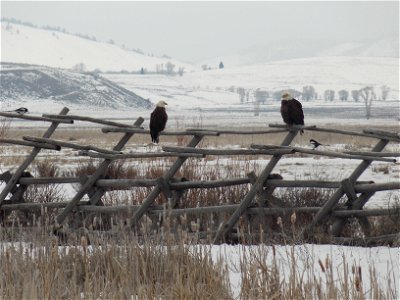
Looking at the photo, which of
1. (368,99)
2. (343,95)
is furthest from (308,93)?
(368,99)

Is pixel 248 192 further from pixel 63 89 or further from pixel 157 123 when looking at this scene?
pixel 63 89

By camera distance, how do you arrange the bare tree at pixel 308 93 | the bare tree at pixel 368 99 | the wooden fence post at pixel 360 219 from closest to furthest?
the wooden fence post at pixel 360 219 → the bare tree at pixel 368 99 → the bare tree at pixel 308 93

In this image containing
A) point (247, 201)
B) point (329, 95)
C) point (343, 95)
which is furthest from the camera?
point (343, 95)

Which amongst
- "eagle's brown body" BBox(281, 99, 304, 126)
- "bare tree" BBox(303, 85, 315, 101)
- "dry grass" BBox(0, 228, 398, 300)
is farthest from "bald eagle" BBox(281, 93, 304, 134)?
"bare tree" BBox(303, 85, 315, 101)

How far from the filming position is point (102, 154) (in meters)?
8.92

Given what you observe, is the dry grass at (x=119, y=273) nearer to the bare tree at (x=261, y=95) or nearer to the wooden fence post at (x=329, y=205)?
the wooden fence post at (x=329, y=205)

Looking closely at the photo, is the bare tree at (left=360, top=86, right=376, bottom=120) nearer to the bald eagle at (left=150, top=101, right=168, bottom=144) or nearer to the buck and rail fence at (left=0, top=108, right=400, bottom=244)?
the bald eagle at (left=150, top=101, right=168, bottom=144)

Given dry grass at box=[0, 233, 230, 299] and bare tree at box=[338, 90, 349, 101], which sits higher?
dry grass at box=[0, 233, 230, 299]

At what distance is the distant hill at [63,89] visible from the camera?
134 meters

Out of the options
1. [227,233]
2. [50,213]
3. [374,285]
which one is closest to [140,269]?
[374,285]

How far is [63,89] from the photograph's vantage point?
463 ft

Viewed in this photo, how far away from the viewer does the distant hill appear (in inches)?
5276

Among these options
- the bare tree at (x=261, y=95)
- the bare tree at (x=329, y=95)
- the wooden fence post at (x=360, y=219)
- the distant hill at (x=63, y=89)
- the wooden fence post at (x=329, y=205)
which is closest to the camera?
the wooden fence post at (x=329, y=205)

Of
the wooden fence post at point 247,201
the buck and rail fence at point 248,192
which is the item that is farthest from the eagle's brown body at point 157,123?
the wooden fence post at point 247,201
